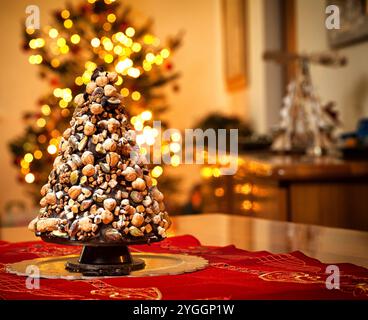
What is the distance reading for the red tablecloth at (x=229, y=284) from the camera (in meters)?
0.84

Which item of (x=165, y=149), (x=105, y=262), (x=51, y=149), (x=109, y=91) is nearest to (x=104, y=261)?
(x=105, y=262)

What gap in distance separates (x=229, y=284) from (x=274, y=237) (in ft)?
1.83

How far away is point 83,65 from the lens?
5844mm

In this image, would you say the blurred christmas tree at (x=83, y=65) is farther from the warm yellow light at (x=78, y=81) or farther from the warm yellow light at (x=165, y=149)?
the warm yellow light at (x=165, y=149)

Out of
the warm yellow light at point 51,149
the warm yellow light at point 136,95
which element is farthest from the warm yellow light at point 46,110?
the warm yellow light at point 136,95

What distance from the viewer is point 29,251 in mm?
1253

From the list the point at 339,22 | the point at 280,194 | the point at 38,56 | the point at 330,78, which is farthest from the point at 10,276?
the point at 38,56

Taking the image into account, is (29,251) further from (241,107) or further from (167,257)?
(241,107)

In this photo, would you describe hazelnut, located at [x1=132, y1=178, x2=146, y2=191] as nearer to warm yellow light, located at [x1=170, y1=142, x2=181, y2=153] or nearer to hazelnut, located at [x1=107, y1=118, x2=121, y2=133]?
hazelnut, located at [x1=107, y1=118, x2=121, y2=133]

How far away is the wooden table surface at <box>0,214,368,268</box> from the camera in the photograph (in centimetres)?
124

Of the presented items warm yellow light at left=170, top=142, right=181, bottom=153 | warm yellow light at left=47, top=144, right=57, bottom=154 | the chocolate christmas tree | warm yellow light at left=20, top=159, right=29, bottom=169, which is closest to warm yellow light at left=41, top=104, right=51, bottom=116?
warm yellow light at left=47, top=144, right=57, bottom=154

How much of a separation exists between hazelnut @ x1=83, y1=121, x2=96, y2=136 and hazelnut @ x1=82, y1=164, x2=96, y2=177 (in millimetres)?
44

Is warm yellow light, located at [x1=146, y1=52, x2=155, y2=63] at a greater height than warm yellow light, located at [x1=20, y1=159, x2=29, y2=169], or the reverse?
warm yellow light, located at [x1=146, y1=52, x2=155, y2=63]

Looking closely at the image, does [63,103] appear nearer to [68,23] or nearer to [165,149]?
[68,23]
